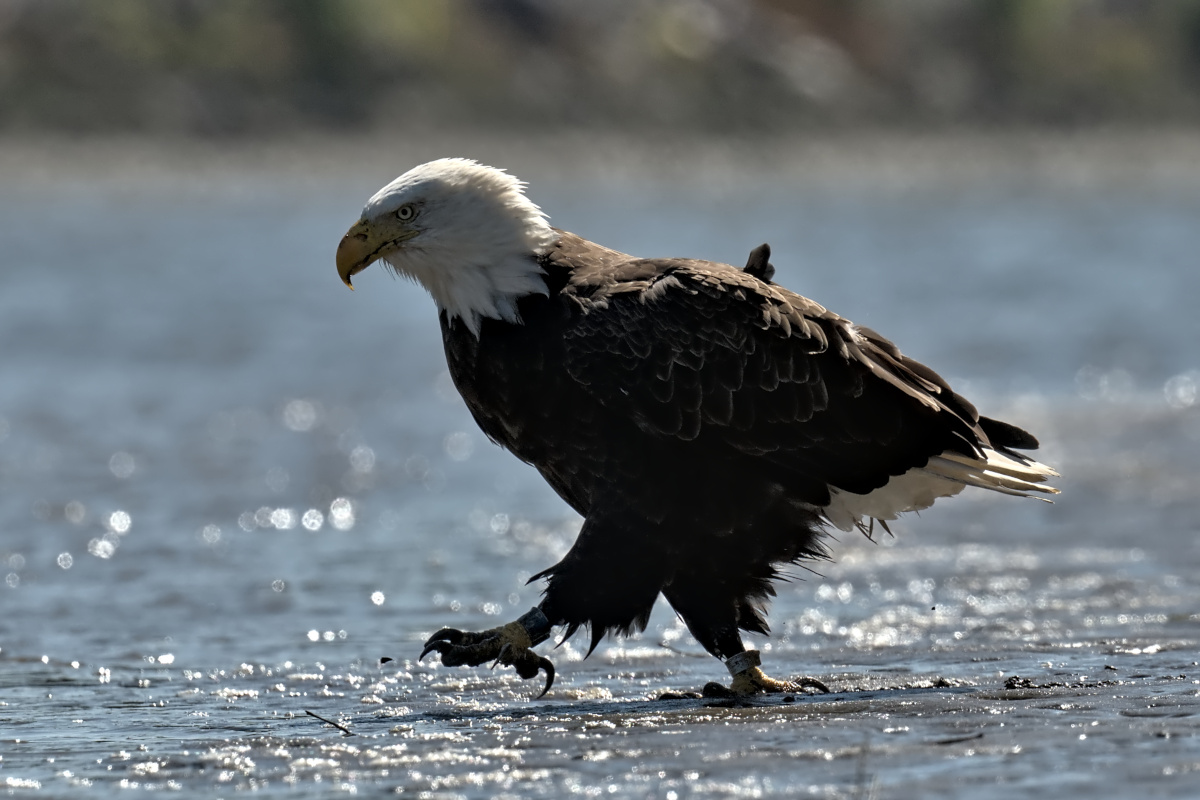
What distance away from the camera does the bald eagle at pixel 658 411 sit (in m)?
5.41

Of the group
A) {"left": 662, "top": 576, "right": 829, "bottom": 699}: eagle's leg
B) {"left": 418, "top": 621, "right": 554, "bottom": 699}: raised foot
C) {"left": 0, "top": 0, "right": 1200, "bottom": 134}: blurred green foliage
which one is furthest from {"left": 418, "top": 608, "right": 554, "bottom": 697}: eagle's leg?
{"left": 0, "top": 0, "right": 1200, "bottom": 134}: blurred green foliage

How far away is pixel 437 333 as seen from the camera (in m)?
16.7

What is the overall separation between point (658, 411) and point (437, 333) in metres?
11.4

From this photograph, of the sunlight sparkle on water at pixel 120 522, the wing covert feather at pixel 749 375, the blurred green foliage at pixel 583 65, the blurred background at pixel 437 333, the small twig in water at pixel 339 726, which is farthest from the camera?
the blurred green foliage at pixel 583 65

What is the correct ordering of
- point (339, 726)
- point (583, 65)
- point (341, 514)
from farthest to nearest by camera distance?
point (583, 65)
point (341, 514)
point (339, 726)

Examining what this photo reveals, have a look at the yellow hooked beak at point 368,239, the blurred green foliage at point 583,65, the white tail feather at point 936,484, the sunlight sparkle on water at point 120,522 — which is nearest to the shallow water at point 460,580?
the sunlight sparkle on water at point 120,522

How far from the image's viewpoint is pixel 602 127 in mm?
39219

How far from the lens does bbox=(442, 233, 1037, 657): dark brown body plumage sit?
541 cm

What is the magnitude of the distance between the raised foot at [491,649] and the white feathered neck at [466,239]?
36.6 inches

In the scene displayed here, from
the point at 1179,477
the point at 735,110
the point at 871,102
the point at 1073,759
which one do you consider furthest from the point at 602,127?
the point at 1073,759

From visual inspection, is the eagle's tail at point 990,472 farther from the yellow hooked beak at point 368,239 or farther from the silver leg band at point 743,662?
the yellow hooked beak at point 368,239

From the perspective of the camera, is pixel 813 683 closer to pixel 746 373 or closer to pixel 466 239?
pixel 746 373

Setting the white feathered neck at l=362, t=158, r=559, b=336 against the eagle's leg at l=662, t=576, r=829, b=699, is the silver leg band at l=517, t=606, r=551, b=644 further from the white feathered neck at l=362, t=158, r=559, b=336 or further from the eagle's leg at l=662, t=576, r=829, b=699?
the white feathered neck at l=362, t=158, r=559, b=336

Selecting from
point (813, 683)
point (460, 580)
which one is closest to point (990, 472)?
point (813, 683)
